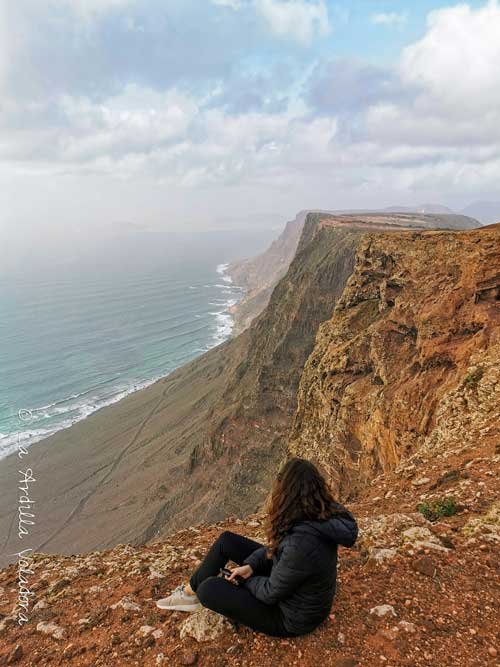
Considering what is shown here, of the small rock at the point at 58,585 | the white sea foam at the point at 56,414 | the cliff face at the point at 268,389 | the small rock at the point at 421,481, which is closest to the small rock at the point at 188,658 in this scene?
the small rock at the point at 58,585

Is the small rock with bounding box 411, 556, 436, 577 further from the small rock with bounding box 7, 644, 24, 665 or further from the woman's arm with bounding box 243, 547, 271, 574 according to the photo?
the small rock with bounding box 7, 644, 24, 665

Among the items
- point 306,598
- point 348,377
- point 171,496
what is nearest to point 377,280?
point 348,377

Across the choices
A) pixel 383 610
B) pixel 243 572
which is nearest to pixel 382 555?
pixel 383 610

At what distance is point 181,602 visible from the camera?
17.3ft

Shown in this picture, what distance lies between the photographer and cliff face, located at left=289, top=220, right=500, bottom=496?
1127cm

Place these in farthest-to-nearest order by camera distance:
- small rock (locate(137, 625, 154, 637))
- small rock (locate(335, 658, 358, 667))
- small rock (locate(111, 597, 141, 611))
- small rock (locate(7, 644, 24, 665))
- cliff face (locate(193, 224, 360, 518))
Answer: cliff face (locate(193, 224, 360, 518)) → small rock (locate(111, 597, 141, 611)) → small rock (locate(7, 644, 24, 665)) → small rock (locate(137, 625, 154, 637)) → small rock (locate(335, 658, 358, 667))

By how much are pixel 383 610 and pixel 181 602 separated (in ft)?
8.50

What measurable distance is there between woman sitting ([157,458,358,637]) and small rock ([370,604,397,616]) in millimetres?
954

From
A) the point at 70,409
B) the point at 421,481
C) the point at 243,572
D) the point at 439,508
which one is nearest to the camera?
the point at 243,572

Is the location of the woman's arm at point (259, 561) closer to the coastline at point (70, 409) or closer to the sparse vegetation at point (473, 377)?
the sparse vegetation at point (473, 377)

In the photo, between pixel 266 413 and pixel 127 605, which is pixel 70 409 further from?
pixel 127 605

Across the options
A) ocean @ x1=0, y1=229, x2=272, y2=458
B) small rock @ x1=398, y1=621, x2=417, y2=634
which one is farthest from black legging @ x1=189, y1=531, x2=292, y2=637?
ocean @ x1=0, y1=229, x2=272, y2=458

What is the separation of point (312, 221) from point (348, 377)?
65.4m

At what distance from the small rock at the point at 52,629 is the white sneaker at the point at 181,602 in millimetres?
1544
